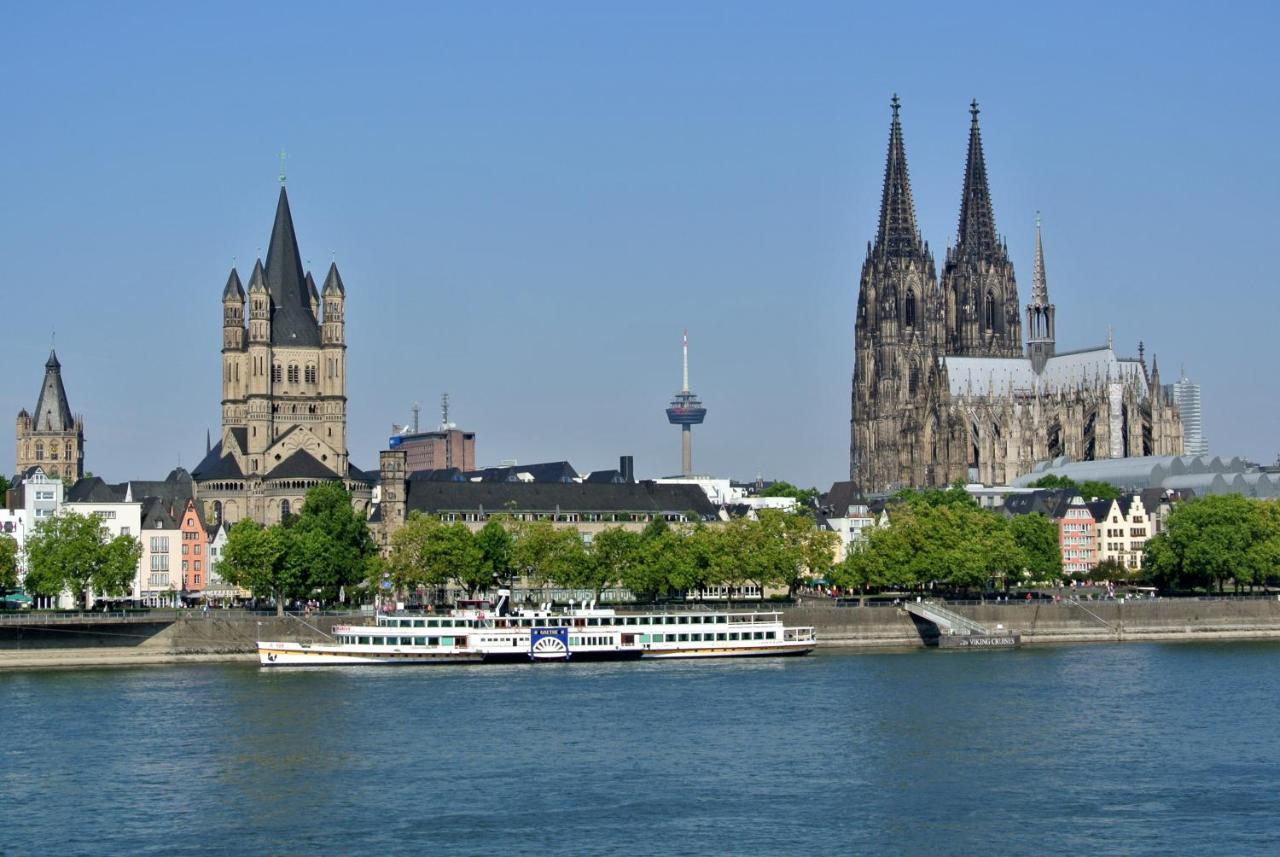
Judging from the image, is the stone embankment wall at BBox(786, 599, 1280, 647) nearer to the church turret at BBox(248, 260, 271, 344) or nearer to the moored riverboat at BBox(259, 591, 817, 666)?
the moored riverboat at BBox(259, 591, 817, 666)

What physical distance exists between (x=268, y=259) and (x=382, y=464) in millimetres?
16044

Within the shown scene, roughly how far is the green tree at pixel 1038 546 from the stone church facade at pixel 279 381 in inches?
1633

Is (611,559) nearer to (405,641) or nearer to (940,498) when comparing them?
(405,641)

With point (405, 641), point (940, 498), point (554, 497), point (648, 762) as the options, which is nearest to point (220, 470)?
point (554, 497)

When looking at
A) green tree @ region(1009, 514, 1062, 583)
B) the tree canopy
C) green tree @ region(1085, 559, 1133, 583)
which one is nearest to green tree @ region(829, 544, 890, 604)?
green tree @ region(1009, 514, 1062, 583)

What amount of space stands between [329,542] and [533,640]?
22.2 m

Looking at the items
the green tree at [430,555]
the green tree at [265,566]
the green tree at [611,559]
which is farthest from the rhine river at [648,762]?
the green tree at [611,559]

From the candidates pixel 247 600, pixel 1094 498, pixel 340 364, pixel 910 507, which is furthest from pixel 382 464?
pixel 1094 498

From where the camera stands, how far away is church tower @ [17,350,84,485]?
161500 mm

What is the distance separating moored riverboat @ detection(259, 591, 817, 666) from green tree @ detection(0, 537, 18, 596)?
23.8m

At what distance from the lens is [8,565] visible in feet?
391

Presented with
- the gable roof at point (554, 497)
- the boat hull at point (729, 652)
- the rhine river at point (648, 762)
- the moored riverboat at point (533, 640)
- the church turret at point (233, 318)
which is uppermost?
the church turret at point (233, 318)

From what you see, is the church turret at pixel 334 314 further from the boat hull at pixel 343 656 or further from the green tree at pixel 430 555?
the boat hull at pixel 343 656

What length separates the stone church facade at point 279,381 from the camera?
144875 mm
